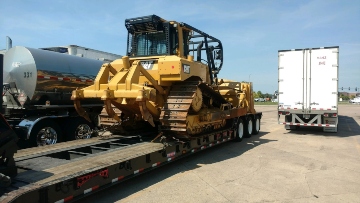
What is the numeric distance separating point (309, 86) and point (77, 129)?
388 inches

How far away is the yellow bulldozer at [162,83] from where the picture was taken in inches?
265

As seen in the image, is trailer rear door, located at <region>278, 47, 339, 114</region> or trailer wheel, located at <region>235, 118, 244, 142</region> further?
trailer rear door, located at <region>278, 47, 339, 114</region>

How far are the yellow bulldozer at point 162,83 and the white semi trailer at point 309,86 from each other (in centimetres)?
496

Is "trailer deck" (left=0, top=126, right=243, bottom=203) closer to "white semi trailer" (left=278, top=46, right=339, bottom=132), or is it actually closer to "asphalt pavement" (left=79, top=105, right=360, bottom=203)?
"asphalt pavement" (left=79, top=105, right=360, bottom=203)

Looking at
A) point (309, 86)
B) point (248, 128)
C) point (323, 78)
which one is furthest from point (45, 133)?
point (323, 78)

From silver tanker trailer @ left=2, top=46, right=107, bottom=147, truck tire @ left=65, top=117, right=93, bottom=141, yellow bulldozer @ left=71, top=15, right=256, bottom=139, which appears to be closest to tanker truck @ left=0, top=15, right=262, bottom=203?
yellow bulldozer @ left=71, top=15, right=256, bottom=139

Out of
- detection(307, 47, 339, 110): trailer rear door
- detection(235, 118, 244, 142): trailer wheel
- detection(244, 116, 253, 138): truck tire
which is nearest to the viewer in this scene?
detection(235, 118, 244, 142): trailer wheel

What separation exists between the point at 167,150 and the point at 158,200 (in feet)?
5.37

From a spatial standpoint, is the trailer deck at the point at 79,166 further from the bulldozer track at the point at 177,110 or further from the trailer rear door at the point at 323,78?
the trailer rear door at the point at 323,78

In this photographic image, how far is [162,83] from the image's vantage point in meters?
7.61

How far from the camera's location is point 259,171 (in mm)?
7133

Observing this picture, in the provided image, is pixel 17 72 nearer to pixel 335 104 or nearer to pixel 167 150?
pixel 167 150

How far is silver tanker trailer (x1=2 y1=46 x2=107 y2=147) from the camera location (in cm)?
866

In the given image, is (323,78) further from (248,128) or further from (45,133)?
(45,133)
